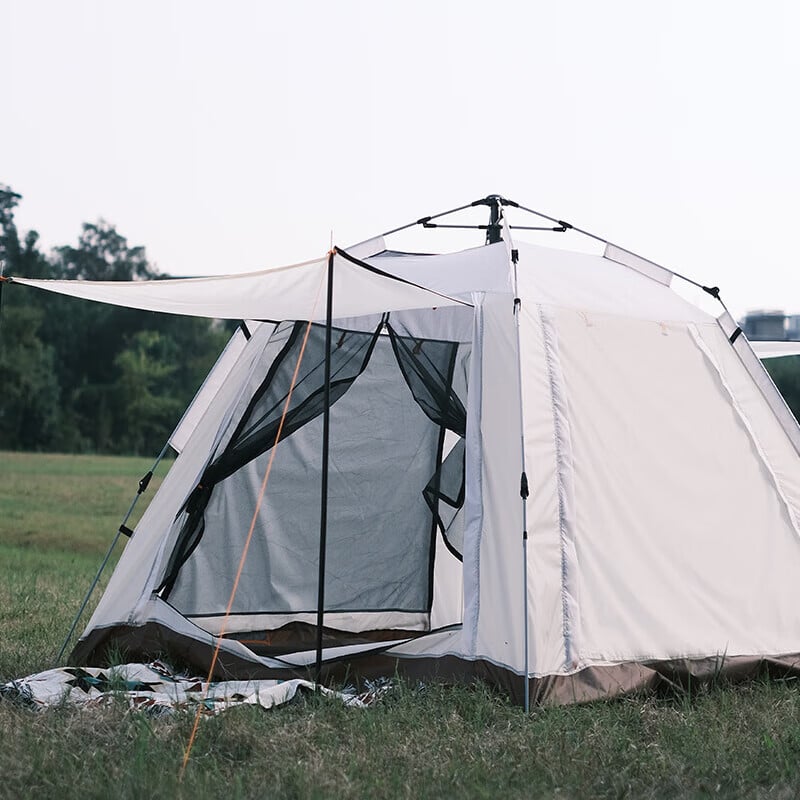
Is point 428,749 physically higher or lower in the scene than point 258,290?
lower

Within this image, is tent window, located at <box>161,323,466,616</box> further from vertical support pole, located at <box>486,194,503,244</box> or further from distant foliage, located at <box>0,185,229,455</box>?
distant foliage, located at <box>0,185,229,455</box>

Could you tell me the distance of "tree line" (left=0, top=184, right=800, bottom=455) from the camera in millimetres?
32688

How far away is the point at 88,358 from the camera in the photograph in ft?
130

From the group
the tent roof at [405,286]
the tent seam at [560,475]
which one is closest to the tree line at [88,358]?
the tent roof at [405,286]

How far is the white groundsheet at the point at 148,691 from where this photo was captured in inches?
161

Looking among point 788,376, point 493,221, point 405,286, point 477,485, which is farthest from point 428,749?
point 788,376

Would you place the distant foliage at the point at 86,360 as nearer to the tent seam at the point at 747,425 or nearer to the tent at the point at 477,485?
the tent at the point at 477,485

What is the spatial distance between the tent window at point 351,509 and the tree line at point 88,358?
2653 centimetres

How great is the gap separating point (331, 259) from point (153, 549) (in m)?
1.73

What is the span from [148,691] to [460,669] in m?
1.12

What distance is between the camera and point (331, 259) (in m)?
4.03

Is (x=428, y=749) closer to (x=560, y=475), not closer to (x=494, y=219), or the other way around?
(x=560, y=475)

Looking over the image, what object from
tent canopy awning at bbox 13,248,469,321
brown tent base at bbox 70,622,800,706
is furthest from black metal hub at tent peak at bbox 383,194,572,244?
brown tent base at bbox 70,622,800,706

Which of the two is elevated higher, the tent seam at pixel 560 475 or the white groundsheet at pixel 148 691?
the tent seam at pixel 560 475
